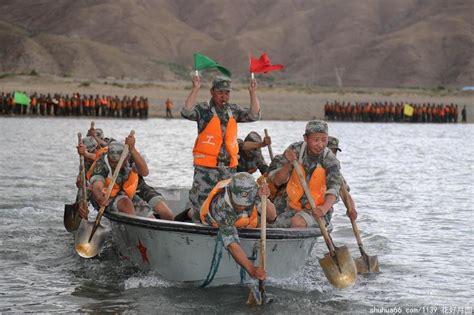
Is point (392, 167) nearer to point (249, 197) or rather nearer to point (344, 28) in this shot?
point (249, 197)

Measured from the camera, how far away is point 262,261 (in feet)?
31.5

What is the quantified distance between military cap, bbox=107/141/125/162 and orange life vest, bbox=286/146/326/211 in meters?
→ 2.12

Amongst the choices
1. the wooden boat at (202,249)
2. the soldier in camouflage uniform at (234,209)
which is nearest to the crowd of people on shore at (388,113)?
the wooden boat at (202,249)

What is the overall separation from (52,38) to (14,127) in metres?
62.9

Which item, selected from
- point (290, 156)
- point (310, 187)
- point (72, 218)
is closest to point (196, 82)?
point (290, 156)

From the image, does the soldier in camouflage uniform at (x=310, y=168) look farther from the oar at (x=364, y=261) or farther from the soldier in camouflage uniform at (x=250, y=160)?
the soldier in camouflage uniform at (x=250, y=160)

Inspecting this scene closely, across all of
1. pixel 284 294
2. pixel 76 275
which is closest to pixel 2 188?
pixel 76 275

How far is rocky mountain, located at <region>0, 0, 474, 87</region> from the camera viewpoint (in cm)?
9994

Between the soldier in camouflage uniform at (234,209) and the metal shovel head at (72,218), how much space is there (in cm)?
478

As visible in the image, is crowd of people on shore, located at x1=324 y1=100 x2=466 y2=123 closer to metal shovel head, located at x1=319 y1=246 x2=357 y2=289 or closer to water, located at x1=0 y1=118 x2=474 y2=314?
water, located at x1=0 y1=118 x2=474 y2=314

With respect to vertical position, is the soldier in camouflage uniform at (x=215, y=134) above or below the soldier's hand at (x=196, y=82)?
below

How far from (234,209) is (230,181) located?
304 mm

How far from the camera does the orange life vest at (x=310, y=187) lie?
10.6 metres

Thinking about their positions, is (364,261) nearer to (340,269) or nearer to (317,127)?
(340,269)
